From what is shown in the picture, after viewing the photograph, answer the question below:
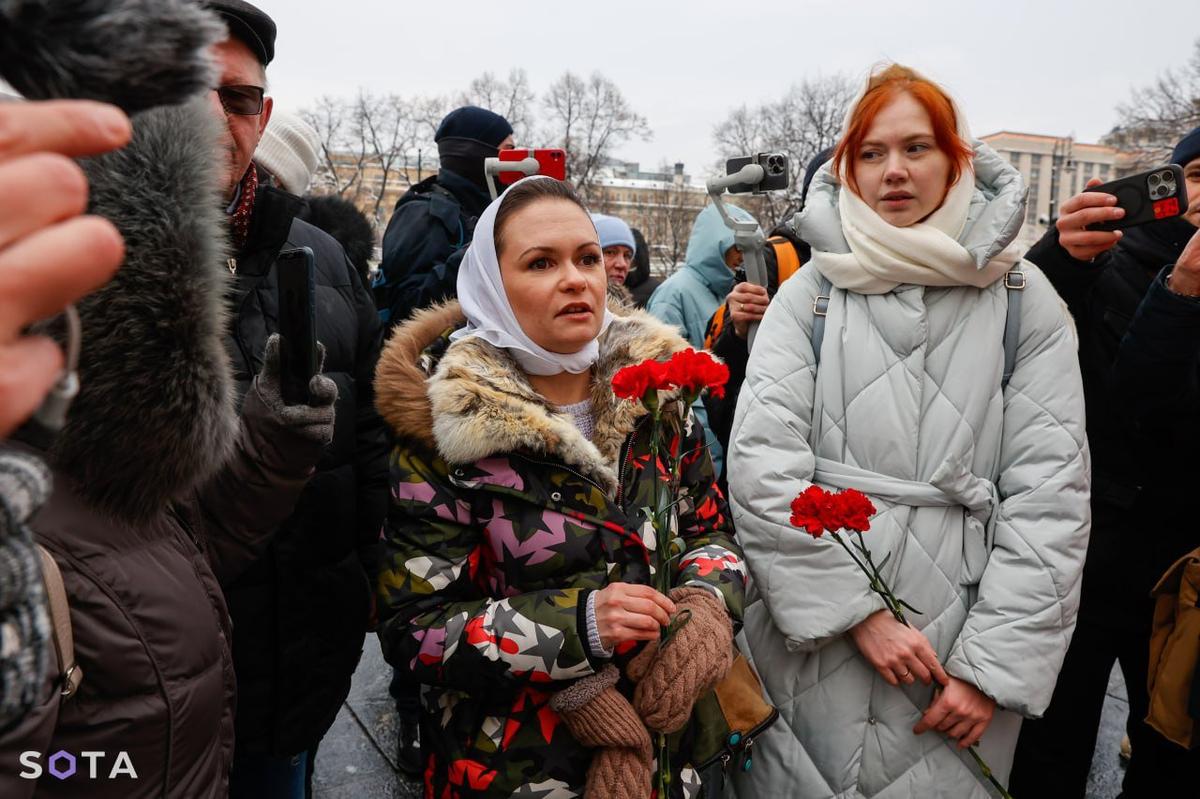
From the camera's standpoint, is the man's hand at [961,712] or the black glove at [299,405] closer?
the black glove at [299,405]

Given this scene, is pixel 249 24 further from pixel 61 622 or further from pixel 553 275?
pixel 61 622

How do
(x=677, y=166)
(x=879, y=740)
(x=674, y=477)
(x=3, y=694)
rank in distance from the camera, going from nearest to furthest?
(x=3, y=694) → (x=674, y=477) → (x=879, y=740) → (x=677, y=166)

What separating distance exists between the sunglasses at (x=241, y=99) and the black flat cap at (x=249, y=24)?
108 mm

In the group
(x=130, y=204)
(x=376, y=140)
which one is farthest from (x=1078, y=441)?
(x=376, y=140)

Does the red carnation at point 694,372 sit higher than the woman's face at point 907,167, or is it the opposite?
the woman's face at point 907,167

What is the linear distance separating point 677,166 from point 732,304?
3218 inches

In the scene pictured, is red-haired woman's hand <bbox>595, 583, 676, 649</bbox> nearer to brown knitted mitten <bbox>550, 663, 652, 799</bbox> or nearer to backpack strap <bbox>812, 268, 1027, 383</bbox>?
brown knitted mitten <bbox>550, 663, 652, 799</bbox>

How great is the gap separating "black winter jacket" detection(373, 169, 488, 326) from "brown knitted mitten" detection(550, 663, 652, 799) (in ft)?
7.87

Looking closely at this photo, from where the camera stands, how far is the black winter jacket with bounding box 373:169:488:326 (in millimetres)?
3943

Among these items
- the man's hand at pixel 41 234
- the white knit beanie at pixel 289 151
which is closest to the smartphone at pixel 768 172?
the white knit beanie at pixel 289 151

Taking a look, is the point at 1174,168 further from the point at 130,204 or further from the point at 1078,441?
the point at 130,204

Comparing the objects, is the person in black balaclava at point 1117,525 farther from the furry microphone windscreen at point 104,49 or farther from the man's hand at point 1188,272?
the furry microphone windscreen at point 104,49

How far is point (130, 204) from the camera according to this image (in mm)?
1053

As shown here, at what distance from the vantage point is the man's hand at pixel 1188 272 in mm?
2168
